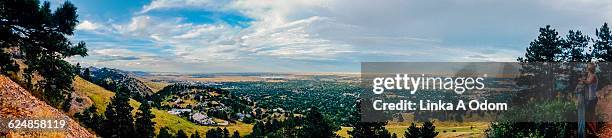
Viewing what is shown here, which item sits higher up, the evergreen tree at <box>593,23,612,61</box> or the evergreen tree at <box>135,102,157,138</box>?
the evergreen tree at <box>593,23,612,61</box>

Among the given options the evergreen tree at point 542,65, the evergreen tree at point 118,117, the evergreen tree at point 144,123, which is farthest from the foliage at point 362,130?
the evergreen tree at point 144,123

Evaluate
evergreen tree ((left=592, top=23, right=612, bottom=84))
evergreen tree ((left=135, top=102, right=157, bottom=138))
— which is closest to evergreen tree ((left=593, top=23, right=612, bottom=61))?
evergreen tree ((left=592, top=23, right=612, bottom=84))

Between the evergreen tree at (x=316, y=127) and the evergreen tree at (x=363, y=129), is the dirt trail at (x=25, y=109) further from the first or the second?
the evergreen tree at (x=316, y=127)

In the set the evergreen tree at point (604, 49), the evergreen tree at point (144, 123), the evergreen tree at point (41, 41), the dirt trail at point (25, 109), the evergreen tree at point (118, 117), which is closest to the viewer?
the dirt trail at point (25, 109)

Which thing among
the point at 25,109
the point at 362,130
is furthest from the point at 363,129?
the point at 25,109

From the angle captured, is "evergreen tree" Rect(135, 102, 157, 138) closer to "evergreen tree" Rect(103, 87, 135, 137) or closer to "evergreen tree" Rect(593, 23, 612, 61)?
"evergreen tree" Rect(103, 87, 135, 137)
